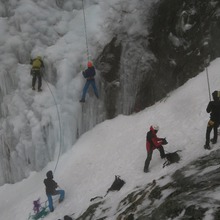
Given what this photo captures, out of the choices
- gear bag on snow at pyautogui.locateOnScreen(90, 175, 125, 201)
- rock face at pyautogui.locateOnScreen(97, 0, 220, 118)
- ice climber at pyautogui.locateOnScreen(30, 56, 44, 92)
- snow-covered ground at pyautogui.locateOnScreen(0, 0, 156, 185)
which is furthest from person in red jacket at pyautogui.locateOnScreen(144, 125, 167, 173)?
ice climber at pyautogui.locateOnScreen(30, 56, 44, 92)

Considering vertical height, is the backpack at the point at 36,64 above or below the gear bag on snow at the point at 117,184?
above

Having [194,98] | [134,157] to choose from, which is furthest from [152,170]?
[194,98]

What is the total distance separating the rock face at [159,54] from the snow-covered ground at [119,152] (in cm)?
44

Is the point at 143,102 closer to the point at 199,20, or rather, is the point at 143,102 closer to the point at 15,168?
the point at 199,20

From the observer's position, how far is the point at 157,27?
14.2 meters

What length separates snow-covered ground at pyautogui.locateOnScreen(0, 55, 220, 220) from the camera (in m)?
11.1

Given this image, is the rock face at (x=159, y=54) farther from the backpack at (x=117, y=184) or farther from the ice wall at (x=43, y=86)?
the backpack at (x=117, y=184)

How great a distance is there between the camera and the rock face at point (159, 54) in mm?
13570

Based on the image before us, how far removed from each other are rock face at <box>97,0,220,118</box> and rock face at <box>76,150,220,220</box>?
4.67m

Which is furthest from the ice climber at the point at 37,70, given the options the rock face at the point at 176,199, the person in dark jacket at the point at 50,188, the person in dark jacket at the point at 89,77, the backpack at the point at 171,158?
the backpack at the point at 171,158

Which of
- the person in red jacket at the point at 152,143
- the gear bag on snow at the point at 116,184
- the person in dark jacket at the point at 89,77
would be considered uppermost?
the person in dark jacket at the point at 89,77

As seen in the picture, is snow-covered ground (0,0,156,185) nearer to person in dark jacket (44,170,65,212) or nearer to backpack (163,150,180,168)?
person in dark jacket (44,170,65,212)

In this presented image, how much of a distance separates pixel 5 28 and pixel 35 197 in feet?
22.1

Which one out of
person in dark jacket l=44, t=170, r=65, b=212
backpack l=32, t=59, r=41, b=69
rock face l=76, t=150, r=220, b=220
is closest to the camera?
rock face l=76, t=150, r=220, b=220
